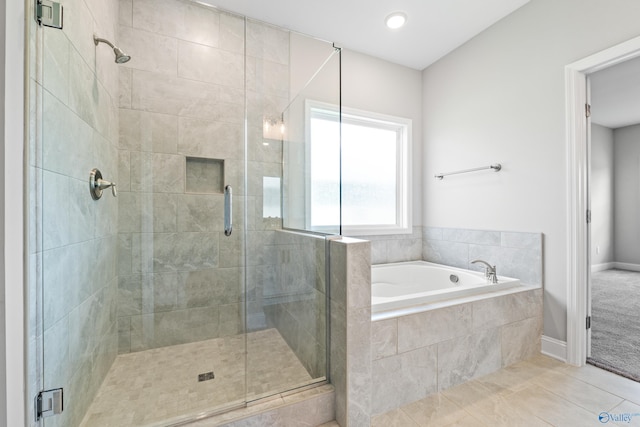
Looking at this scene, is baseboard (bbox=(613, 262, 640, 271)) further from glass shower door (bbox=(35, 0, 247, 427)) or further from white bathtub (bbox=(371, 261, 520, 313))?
glass shower door (bbox=(35, 0, 247, 427))

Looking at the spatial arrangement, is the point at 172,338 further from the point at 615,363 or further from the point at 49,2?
the point at 615,363

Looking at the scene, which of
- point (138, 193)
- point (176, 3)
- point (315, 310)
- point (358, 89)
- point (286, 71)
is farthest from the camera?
point (358, 89)

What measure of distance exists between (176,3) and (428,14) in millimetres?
1994

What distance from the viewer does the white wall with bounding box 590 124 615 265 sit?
15.0 ft

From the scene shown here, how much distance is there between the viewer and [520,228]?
2160mm

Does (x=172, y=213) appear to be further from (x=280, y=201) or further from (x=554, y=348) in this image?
(x=554, y=348)

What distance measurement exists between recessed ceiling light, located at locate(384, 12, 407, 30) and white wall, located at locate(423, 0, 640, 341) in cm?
76

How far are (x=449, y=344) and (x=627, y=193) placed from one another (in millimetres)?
5481

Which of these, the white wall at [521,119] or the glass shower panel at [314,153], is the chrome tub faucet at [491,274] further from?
the glass shower panel at [314,153]

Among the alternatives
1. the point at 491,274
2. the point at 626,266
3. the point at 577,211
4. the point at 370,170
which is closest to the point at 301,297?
the point at 491,274

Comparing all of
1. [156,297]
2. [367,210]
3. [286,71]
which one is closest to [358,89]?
[286,71]

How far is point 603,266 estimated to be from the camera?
4680 millimetres

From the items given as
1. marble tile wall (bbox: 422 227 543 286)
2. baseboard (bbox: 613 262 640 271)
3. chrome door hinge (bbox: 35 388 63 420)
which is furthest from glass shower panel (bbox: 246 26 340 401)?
baseboard (bbox: 613 262 640 271)

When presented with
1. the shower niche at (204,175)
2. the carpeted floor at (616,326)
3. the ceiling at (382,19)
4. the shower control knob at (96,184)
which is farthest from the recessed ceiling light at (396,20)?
the carpeted floor at (616,326)
